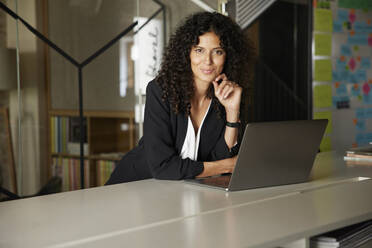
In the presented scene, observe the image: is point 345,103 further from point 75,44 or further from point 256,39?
point 75,44

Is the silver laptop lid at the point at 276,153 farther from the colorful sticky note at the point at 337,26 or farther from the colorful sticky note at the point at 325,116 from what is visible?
the colorful sticky note at the point at 337,26

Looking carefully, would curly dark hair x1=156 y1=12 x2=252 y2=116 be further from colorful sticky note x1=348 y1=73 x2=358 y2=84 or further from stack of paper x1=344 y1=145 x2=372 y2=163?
colorful sticky note x1=348 y1=73 x2=358 y2=84

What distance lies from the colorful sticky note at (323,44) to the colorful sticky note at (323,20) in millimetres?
65

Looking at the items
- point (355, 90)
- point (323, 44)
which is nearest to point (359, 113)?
point (355, 90)

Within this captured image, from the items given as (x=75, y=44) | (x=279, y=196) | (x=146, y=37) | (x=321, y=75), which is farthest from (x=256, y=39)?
(x=279, y=196)

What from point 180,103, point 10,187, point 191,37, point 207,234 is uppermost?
point 191,37

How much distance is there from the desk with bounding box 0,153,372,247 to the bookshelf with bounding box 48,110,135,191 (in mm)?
1626

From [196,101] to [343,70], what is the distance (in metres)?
3.20

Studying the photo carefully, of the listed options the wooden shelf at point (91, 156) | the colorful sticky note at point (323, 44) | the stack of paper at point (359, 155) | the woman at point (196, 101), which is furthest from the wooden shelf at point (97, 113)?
the colorful sticky note at point (323, 44)

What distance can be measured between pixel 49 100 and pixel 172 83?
137 centimetres

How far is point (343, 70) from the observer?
5355 mm

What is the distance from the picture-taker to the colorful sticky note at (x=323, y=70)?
16.6ft

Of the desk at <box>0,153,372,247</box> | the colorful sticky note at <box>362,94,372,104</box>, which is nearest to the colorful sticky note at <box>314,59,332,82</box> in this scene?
the colorful sticky note at <box>362,94,372,104</box>

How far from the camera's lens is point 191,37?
2.54m
